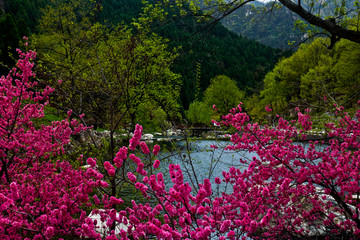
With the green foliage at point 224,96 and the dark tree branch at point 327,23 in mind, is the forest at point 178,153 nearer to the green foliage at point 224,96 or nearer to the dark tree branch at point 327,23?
the dark tree branch at point 327,23

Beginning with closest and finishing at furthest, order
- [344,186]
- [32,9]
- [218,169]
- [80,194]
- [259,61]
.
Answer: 1. [80,194]
2. [344,186]
3. [218,169]
4. [32,9]
5. [259,61]

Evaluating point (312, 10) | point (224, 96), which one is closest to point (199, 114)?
point (224, 96)

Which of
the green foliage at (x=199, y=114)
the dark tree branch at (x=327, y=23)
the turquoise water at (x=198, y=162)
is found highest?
the dark tree branch at (x=327, y=23)

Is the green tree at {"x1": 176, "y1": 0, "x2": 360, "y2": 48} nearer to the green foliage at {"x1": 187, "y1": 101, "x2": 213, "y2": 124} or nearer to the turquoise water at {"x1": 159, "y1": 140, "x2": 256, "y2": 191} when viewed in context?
the turquoise water at {"x1": 159, "y1": 140, "x2": 256, "y2": 191}

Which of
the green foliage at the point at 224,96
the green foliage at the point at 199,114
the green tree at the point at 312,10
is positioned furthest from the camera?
the green foliage at the point at 224,96

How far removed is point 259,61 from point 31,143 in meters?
115

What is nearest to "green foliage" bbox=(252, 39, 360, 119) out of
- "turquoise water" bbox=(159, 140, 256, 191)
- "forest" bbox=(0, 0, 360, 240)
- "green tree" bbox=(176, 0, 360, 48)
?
"turquoise water" bbox=(159, 140, 256, 191)

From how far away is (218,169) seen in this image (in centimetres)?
1358

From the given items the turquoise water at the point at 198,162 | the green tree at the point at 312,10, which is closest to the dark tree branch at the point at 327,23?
the green tree at the point at 312,10

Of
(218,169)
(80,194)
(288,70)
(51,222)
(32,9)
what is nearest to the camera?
(51,222)

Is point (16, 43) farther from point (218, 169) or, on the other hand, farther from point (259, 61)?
point (259, 61)

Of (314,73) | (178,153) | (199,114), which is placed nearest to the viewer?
(178,153)

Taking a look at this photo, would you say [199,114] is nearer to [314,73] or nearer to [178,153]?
[314,73]

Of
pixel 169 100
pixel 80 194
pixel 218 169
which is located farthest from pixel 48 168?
pixel 169 100
